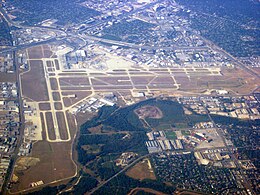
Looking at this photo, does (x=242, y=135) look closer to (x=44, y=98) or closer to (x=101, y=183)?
(x=101, y=183)

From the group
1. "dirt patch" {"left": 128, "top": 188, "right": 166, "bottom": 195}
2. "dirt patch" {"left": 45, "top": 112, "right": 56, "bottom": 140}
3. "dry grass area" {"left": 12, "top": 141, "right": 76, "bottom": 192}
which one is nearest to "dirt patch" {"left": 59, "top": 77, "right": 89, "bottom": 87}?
"dirt patch" {"left": 45, "top": 112, "right": 56, "bottom": 140}

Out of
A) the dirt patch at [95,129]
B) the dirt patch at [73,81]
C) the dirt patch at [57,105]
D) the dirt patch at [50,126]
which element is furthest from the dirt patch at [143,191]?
the dirt patch at [73,81]

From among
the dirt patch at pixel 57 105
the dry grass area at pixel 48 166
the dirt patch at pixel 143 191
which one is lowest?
the dirt patch at pixel 143 191

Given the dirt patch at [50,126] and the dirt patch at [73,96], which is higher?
the dirt patch at [73,96]

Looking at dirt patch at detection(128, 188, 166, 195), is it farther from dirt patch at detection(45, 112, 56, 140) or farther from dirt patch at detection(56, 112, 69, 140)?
dirt patch at detection(45, 112, 56, 140)

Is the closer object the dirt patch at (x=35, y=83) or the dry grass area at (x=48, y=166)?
the dry grass area at (x=48, y=166)

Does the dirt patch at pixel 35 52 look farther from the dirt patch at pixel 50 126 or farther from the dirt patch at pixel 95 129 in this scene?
the dirt patch at pixel 95 129
